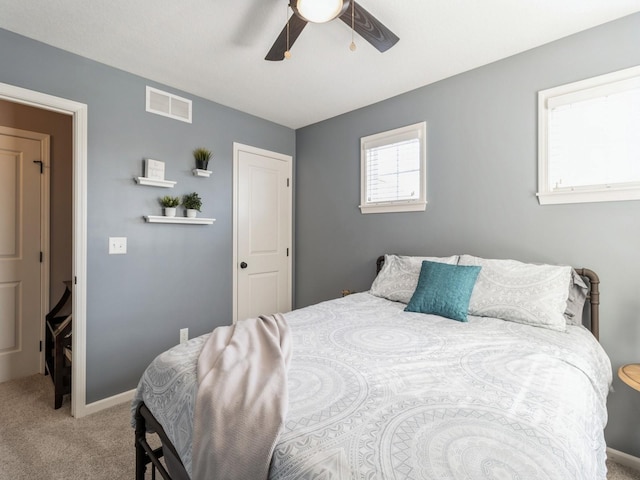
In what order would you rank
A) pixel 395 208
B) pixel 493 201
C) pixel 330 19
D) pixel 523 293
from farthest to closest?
pixel 395 208
pixel 493 201
pixel 523 293
pixel 330 19

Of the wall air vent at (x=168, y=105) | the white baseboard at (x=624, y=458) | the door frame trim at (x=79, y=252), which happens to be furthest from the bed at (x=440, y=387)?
the wall air vent at (x=168, y=105)

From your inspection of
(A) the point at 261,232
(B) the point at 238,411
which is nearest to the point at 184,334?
(A) the point at 261,232

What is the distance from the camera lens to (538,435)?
0.78m

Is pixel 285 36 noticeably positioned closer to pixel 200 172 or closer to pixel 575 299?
pixel 200 172

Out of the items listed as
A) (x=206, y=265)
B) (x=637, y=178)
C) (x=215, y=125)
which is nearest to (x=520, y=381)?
(x=637, y=178)

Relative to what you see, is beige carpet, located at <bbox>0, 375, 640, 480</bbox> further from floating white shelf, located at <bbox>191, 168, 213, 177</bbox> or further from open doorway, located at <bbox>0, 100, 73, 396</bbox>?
floating white shelf, located at <bbox>191, 168, 213, 177</bbox>

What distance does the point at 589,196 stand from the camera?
1937mm

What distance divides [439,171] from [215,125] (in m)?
2.11

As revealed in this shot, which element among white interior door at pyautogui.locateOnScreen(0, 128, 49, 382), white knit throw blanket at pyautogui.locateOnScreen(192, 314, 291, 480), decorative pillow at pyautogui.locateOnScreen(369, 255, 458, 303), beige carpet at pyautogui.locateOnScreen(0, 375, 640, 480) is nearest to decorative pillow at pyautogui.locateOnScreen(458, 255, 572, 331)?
decorative pillow at pyautogui.locateOnScreen(369, 255, 458, 303)

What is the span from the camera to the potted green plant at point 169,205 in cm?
263

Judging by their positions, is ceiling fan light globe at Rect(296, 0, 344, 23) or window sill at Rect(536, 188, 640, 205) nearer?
ceiling fan light globe at Rect(296, 0, 344, 23)

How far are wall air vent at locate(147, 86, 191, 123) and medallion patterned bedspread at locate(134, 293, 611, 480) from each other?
6.87 feet

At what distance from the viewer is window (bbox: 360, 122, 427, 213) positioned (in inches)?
108

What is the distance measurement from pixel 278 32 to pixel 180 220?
1.64 m
